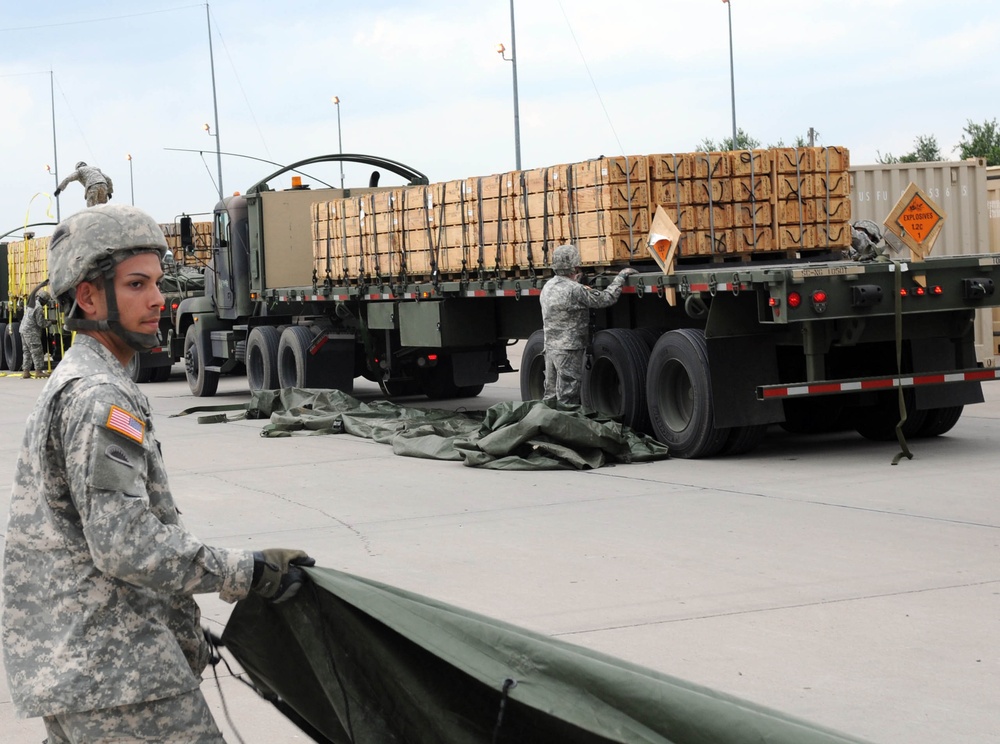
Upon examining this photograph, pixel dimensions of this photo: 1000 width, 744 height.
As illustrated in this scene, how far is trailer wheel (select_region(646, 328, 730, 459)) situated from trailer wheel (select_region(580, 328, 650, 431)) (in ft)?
0.75

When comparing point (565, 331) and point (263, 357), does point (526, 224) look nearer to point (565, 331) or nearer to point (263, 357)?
point (565, 331)

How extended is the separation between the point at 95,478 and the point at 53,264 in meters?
0.59

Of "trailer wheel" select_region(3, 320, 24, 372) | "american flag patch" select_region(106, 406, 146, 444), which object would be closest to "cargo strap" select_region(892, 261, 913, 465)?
"american flag patch" select_region(106, 406, 146, 444)

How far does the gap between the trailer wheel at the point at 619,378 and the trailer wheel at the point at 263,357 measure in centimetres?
767

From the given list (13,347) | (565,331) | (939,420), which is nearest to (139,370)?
(13,347)

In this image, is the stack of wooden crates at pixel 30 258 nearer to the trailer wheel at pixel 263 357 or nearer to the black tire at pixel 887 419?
the trailer wheel at pixel 263 357

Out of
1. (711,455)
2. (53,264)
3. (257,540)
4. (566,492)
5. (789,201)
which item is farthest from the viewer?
(789,201)

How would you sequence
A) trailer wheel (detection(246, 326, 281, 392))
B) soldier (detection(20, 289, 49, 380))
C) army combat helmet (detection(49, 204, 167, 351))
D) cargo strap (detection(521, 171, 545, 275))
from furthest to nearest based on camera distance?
soldier (detection(20, 289, 49, 380)) → trailer wheel (detection(246, 326, 281, 392)) → cargo strap (detection(521, 171, 545, 275)) → army combat helmet (detection(49, 204, 167, 351))

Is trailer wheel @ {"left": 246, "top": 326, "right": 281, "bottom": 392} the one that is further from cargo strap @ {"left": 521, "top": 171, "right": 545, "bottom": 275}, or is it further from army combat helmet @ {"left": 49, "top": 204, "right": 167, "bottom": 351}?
army combat helmet @ {"left": 49, "top": 204, "right": 167, "bottom": 351}

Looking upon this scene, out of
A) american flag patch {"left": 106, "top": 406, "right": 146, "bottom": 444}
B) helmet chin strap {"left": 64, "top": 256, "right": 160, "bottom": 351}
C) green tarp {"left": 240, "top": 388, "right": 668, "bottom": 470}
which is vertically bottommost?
green tarp {"left": 240, "top": 388, "right": 668, "bottom": 470}

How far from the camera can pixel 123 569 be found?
10.1 ft

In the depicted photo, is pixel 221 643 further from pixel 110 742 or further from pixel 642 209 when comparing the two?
pixel 642 209

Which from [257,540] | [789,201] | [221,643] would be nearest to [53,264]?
[221,643]

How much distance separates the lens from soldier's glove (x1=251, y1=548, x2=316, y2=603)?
3.40 metres
